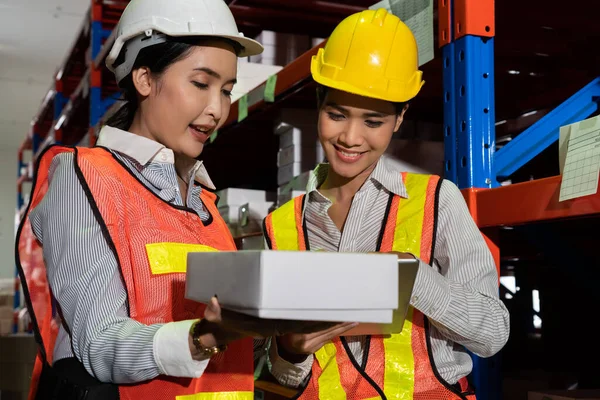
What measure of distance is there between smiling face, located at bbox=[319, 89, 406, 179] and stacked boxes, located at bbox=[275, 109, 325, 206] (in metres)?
0.83

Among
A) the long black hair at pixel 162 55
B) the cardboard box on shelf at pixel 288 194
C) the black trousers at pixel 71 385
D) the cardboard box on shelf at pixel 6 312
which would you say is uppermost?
the long black hair at pixel 162 55

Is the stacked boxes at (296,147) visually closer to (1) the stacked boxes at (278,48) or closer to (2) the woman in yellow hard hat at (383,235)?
(1) the stacked boxes at (278,48)

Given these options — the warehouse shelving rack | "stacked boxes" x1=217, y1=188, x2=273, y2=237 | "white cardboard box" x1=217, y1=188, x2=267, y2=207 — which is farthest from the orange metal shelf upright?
"white cardboard box" x1=217, y1=188, x2=267, y2=207

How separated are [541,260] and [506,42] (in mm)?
951

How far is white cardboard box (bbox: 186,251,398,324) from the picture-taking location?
0.83m

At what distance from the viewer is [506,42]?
1916 mm

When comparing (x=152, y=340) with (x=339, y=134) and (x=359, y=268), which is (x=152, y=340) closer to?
(x=359, y=268)

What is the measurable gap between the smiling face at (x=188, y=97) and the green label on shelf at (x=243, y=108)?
1.11 m

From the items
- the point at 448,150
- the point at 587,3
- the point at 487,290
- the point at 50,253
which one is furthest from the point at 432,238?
the point at 587,3

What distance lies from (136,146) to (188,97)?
5.3 inches

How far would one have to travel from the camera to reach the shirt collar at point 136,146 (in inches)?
51.1

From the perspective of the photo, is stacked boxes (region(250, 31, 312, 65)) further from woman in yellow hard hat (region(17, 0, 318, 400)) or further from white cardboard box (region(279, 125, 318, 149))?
woman in yellow hard hat (region(17, 0, 318, 400))

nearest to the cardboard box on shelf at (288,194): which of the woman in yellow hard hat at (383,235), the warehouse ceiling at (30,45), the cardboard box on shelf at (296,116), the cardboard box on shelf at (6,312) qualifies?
the cardboard box on shelf at (296,116)

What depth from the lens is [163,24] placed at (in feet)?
4.30
